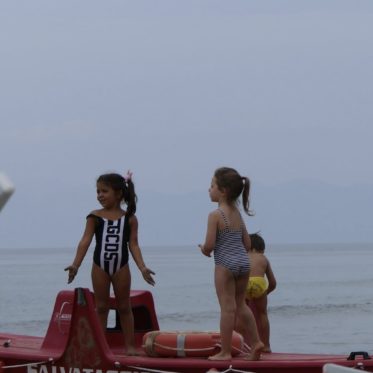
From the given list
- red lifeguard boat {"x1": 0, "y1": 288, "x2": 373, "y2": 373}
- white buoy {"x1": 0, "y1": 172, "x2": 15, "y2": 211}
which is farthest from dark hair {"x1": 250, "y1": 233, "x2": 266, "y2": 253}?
white buoy {"x1": 0, "y1": 172, "x2": 15, "y2": 211}

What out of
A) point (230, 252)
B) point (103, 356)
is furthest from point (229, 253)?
point (103, 356)

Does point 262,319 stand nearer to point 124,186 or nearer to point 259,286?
point 259,286

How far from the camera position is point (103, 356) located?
29.3 ft

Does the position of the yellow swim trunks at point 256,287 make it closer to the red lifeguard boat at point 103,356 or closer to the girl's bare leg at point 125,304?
the red lifeguard boat at point 103,356

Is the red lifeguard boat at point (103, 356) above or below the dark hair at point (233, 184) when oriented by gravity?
below

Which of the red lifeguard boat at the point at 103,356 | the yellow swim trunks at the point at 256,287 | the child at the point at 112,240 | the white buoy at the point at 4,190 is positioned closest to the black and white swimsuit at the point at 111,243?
the child at the point at 112,240

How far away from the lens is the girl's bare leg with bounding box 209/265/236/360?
873 cm

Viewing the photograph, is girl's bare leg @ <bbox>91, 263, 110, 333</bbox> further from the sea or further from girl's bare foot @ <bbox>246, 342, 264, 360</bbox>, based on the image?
the sea

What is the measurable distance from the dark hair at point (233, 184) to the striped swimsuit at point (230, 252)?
0.42 ft

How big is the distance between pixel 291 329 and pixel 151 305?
51.3 ft

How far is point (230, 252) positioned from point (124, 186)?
829 millimetres

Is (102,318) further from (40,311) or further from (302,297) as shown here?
(302,297)

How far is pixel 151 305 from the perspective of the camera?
9.77 meters

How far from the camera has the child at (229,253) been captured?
28.8 ft
